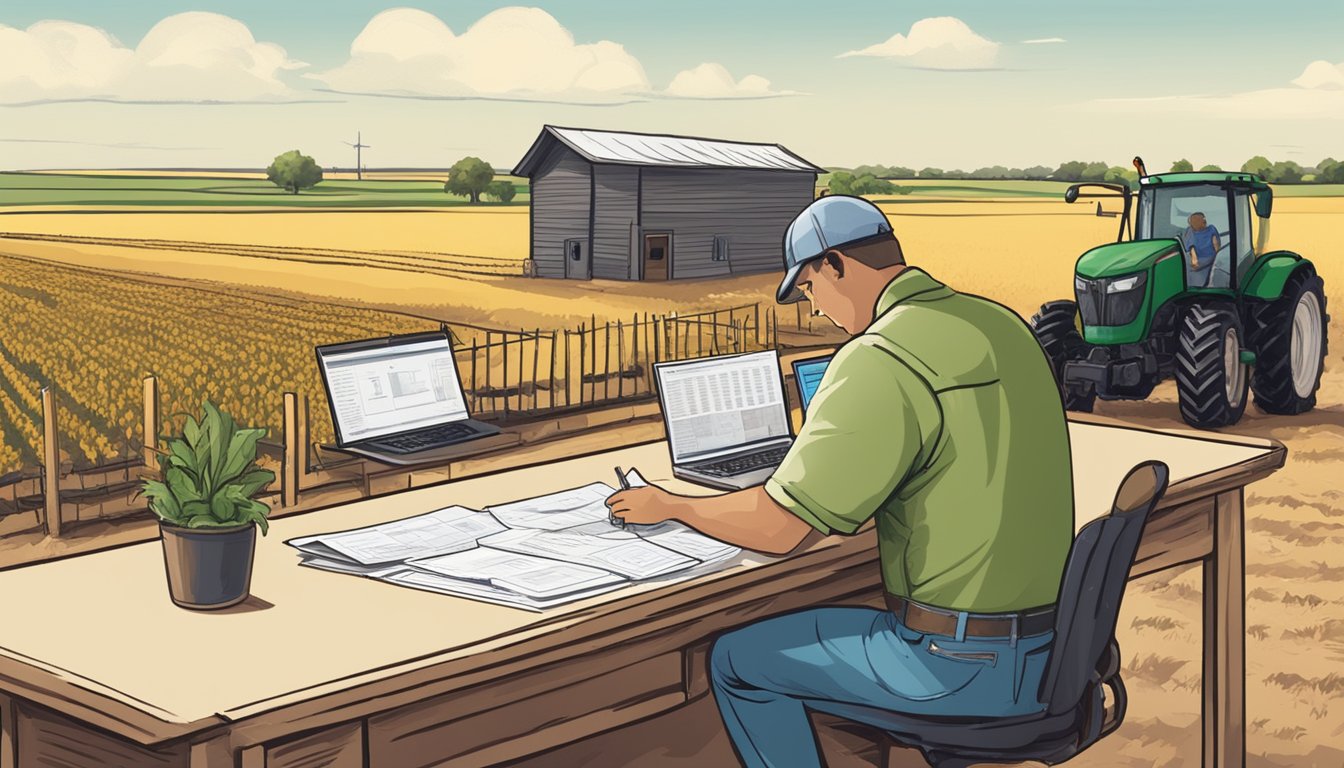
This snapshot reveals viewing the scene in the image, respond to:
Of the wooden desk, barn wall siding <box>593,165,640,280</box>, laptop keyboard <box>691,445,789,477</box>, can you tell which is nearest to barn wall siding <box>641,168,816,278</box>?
barn wall siding <box>593,165,640,280</box>

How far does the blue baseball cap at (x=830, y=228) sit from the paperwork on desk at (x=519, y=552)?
57cm

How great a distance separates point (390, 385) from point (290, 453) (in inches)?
76.6

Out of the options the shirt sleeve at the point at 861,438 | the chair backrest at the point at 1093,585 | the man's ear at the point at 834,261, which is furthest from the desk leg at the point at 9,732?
the chair backrest at the point at 1093,585

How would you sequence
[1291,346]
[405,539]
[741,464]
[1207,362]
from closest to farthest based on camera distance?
[405,539] < [741,464] < [1207,362] < [1291,346]

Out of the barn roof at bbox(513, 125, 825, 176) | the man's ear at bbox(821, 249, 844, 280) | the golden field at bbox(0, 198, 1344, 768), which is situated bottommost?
the golden field at bbox(0, 198, 1344, 768)

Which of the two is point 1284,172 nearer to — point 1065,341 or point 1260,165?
point 1260,165

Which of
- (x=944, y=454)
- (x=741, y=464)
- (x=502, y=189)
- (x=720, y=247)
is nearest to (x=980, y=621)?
(x=944, y=454)

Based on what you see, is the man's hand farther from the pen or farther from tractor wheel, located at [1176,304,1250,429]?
tractor wheel, located at [1176,304,1250,429]

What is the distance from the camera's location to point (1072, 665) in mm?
2451

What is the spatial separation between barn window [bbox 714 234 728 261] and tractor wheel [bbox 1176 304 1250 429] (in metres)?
15.8

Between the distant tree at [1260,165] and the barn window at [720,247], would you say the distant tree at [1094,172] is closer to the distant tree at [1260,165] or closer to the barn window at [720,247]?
the distant tree at [1260,165]

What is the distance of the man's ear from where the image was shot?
2.56 metres

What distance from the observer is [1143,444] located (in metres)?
4.08

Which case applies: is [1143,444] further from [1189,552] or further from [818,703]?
→ [818,703]
